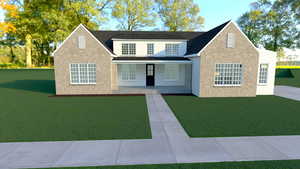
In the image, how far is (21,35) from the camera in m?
40.0

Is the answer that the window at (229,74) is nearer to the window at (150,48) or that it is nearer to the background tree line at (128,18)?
the window at (150,48)

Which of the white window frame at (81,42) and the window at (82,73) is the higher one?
the white window frame at (81,42)

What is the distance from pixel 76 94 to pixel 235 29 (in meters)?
15.2

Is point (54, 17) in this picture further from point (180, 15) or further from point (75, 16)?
point (180, 15)

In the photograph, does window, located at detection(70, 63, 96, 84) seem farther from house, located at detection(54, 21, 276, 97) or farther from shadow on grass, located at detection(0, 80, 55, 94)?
shadow on grass, located at detection(0, 80, 55, 94)

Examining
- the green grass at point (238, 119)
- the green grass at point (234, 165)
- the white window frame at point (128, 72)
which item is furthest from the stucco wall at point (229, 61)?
the green grass at point (234, 165)

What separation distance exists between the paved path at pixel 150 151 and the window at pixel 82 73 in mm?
9531

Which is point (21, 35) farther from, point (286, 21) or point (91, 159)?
point (286, 21)

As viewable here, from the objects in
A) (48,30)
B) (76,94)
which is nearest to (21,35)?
(48,30)

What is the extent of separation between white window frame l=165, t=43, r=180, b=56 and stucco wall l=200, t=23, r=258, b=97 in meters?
5.43

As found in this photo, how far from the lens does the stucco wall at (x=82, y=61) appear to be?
46.8ft

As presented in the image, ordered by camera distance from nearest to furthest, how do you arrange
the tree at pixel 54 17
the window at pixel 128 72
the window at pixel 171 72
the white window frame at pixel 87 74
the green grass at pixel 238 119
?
the green grass at pixel 238 119
the white window frame at pixel 87 74
the window at pixel 128 72
the window at pixel 171 72
the tree at pixel 54 17

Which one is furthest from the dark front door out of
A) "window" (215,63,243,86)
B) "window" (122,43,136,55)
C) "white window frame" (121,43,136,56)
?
"window" (215,63,243,86)

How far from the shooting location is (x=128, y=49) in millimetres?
18219
